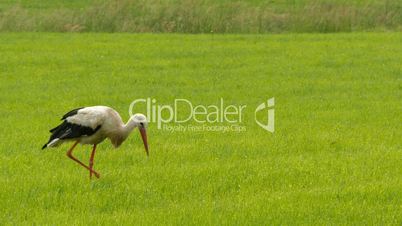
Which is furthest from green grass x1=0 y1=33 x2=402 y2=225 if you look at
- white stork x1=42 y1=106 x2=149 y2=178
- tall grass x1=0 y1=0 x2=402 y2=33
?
tall grass x1=0 y1=0 x2=402 y2=33

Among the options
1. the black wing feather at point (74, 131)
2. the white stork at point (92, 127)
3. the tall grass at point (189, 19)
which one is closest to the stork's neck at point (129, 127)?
the white stork at point (92, 127)

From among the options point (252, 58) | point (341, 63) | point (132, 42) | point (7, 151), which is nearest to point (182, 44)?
point (132, 42)

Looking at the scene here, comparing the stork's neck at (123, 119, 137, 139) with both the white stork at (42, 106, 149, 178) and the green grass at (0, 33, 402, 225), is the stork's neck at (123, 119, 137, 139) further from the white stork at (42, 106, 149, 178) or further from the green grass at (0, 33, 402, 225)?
the green grass at (0, 33, 402, 225)

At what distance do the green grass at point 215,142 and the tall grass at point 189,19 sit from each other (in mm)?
5463

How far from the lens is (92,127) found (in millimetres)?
10711

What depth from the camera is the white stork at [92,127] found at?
10.7 m

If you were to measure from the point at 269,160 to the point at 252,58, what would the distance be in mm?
11561

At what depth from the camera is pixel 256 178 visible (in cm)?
1070

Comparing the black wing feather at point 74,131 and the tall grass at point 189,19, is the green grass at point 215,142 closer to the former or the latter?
the black wing feather at point 74,131

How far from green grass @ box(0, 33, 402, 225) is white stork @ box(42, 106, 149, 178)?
1.58ft

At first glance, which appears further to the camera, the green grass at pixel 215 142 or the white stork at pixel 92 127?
the white stork at pixel 92 127

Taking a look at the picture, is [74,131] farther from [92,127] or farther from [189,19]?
[189,19]

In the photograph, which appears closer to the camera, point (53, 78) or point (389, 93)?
point (389, 93)

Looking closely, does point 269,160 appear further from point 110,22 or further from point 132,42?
point 110,22
